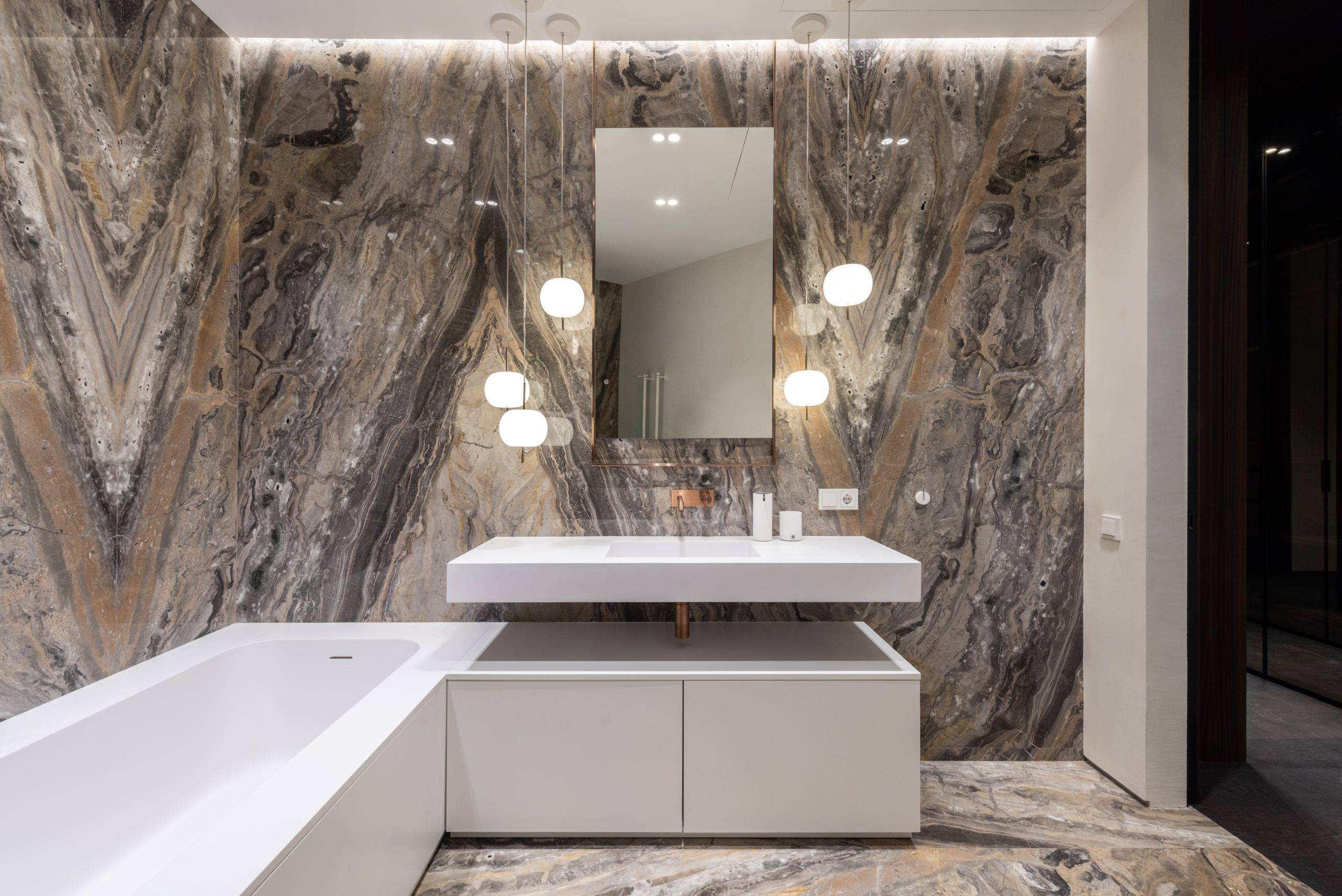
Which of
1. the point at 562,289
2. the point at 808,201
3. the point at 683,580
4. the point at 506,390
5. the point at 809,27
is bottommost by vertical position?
the point at 683,580

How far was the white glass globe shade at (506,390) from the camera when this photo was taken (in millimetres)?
2250

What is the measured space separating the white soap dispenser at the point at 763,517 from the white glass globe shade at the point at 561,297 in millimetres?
967

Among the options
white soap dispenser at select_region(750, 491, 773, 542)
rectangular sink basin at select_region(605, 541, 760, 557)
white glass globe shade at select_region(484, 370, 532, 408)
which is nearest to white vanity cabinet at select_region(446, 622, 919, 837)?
rectangular sink basin at select_region(605, 541, 760, 557)

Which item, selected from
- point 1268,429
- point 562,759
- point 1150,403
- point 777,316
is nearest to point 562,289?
point 777,316

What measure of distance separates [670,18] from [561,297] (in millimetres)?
1055

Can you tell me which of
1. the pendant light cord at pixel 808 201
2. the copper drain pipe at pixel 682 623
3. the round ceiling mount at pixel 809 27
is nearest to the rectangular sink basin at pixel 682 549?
the copper drain pipe at pixel 682 623

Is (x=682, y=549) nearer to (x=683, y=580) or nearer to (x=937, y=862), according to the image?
(x=683, y=580)

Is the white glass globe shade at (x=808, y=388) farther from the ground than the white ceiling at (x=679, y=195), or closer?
closer

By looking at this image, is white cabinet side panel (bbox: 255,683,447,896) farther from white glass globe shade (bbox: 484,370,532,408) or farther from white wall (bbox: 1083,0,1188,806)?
white wall (bbox: 1083,0,1188,806)

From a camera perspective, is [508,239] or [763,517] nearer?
[763,517]

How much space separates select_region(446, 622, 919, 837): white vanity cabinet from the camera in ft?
6.02

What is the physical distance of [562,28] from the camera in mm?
2236

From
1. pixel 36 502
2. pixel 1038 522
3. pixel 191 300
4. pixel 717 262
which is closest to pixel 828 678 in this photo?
pixel 1038 522

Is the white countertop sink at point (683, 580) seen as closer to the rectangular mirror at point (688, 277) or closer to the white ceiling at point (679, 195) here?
the rectangular mirror at point (688, 277)
